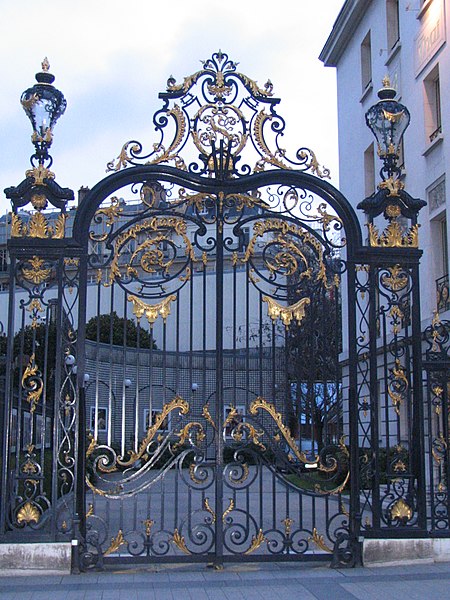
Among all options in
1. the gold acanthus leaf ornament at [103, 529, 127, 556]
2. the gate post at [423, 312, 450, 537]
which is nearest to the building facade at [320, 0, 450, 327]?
the gate post at [423, 312, 450, 537]

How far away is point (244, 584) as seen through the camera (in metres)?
7.45

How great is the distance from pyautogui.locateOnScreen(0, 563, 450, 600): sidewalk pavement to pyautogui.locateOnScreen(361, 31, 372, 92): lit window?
13991 millimetres

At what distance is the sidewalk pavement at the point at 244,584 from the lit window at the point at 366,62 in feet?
45.9

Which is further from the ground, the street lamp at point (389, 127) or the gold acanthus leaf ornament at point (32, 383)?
the street lamp at point (389, 127)

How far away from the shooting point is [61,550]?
7.75m

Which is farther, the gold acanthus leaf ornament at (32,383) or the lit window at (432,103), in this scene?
the lit window at (432,103)

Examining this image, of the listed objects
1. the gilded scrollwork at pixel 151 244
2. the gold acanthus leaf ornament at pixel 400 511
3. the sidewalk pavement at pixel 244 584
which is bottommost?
the sidewalk pavement at pixel 244 584

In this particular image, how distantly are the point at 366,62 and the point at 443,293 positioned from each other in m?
7.69

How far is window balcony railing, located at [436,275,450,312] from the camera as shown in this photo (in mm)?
14375

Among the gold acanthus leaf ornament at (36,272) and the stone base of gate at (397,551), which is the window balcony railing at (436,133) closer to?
the stone base of gate at (397,551)

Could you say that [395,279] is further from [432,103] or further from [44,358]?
[432,103]

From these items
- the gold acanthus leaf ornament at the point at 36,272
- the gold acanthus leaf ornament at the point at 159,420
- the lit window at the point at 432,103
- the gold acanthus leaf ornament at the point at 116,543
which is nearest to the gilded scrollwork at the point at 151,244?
the gold acanthus leaf ornament at the point at 36,272

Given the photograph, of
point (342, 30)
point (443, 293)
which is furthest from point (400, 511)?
point (342, 30)

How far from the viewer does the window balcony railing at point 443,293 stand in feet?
47.2
